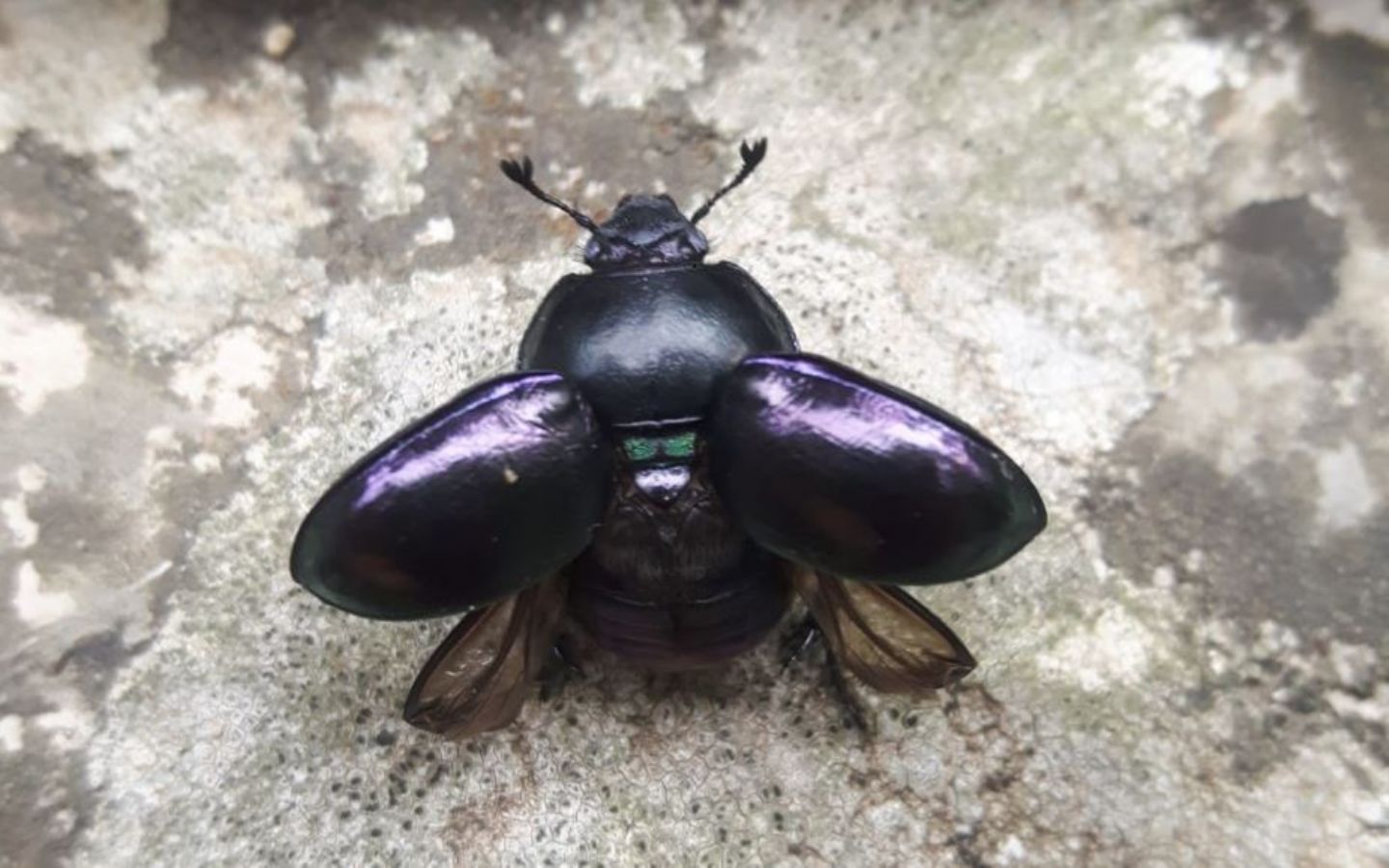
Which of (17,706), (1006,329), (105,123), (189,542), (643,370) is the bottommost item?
(17,706)

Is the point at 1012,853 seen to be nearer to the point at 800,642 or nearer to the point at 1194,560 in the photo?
the point at 800,642

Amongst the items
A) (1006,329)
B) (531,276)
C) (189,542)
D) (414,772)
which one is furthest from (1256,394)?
(189,542)

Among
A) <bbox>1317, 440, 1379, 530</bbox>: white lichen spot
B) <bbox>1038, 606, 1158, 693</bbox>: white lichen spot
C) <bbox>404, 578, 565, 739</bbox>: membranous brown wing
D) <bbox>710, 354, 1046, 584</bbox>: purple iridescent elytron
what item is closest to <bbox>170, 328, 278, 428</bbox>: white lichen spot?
<bbox>404, 578, 565, 739</bbox>: membranous brown wing

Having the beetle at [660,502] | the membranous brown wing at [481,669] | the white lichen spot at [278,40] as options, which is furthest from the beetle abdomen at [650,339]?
the white lichen spot at [278,40]

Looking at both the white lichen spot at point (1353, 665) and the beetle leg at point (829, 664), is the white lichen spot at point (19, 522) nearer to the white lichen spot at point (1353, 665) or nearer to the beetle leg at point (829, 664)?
the beetle leg at point (829, 664)

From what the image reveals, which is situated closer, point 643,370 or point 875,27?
point 643,370

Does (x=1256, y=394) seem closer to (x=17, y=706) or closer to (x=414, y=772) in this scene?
(x=414, y=772)

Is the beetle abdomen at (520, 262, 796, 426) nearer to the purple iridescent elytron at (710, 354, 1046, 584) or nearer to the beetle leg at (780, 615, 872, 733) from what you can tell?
the purple iridescent elytron at (710, 354, 1046, 584)
